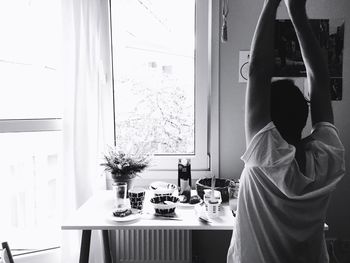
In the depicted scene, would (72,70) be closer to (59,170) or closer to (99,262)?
(59,170)

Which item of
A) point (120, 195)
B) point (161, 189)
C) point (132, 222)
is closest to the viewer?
point (132, 222)

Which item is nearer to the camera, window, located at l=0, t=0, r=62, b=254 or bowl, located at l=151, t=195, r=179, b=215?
bowl, located at l=151, t=195, r=179, b=215

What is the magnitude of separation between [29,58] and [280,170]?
60.8 inches

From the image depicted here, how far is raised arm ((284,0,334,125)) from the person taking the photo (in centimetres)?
98

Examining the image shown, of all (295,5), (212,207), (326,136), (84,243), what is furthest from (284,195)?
(84,243)

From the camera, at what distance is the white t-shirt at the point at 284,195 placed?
0.83 meters

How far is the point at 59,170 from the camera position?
5.82ft

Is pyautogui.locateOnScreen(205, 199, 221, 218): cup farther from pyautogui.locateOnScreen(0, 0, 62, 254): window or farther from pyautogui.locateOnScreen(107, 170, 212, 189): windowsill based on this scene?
pyautogui.locateOnScreen(0, 0, 62, 254): window

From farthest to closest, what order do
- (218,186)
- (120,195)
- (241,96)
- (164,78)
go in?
(164,78), (241,96), (218,186), (120,195)

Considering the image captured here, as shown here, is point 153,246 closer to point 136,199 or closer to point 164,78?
point 136,199

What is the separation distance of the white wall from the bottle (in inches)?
11.8

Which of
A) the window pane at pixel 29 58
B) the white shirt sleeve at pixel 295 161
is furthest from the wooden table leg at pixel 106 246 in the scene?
the white shirt sleeve at pixel 295 161

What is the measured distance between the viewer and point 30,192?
1.93 metres

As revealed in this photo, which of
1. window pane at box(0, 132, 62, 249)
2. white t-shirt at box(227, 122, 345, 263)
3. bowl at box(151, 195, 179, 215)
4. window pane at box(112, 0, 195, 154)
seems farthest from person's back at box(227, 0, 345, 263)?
window pane at box(0, 132, 62, 249)
